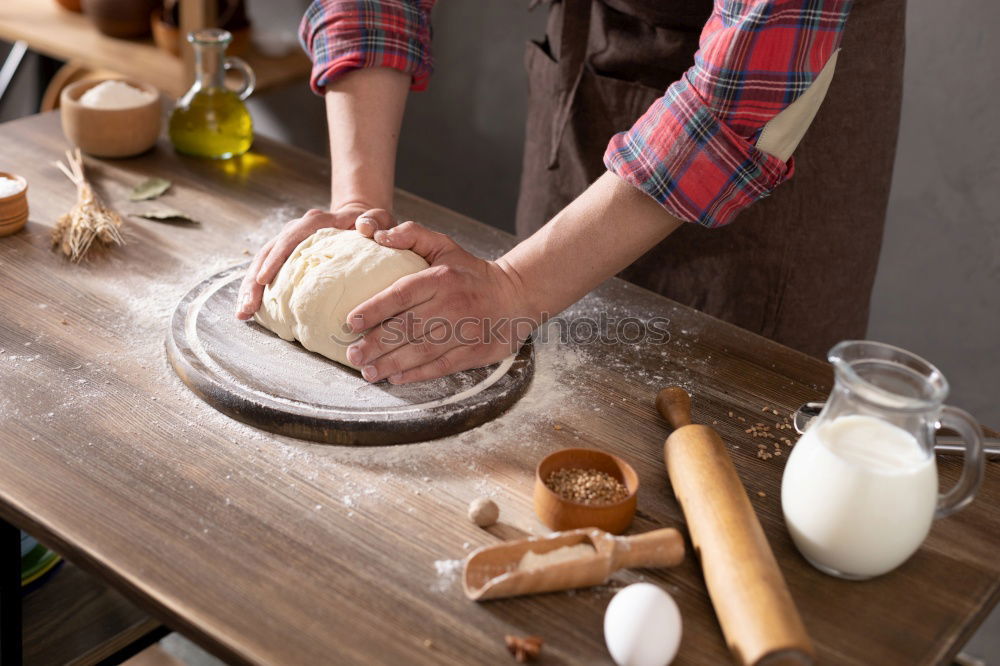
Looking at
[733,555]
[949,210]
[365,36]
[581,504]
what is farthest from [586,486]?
[949,210]

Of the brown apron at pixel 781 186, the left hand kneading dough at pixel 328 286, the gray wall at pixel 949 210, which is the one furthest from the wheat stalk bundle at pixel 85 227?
the gray wall at pixel 949 210

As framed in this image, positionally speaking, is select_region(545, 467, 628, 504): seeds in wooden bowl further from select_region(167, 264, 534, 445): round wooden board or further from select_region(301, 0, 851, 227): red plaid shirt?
select_region(301, 0, 851, 227): red plaid shirt

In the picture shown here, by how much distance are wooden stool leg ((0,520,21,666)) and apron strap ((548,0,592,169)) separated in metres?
1.09

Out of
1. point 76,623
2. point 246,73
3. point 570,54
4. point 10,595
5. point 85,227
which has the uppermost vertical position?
point 570,54

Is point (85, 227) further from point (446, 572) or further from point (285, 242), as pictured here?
point (446, 572)

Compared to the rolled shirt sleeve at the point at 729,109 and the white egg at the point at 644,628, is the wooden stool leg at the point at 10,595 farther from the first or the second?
the rolled shirt sleeve at the point at 729,109

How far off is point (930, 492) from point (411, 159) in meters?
2.21

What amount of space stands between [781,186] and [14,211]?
1.24m

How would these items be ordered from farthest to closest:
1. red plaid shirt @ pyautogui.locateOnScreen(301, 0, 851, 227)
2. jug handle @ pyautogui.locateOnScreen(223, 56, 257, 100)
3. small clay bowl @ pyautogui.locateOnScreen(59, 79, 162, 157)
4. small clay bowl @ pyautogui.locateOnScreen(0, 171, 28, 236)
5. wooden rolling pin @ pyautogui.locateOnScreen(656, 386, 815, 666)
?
jug handle @ pyautogui.locateOnScreen(223, 56, 257, 100) → small clay bowl @ pyautogui.locateOnScreen(59, 79, 162, 157) → small clay bowl @ pyautogui.locateOnScreen(0, 171, 28, 236) → red plaid shirt @ pyautogui.locateOnScreen(301, 0, 851, 227) → wooden rolling pin @ pyautogui.locateOnScreen(656, 386, 815, 666)

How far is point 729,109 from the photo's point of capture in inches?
47.6

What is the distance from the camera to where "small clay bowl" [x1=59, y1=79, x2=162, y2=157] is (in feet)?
5.76

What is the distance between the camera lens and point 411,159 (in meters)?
2.95

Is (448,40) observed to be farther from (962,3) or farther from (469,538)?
(469,538)

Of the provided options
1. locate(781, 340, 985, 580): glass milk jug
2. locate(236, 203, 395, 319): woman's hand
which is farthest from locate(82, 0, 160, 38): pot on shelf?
locate(781, 340, 985, 580): glass milk jug
